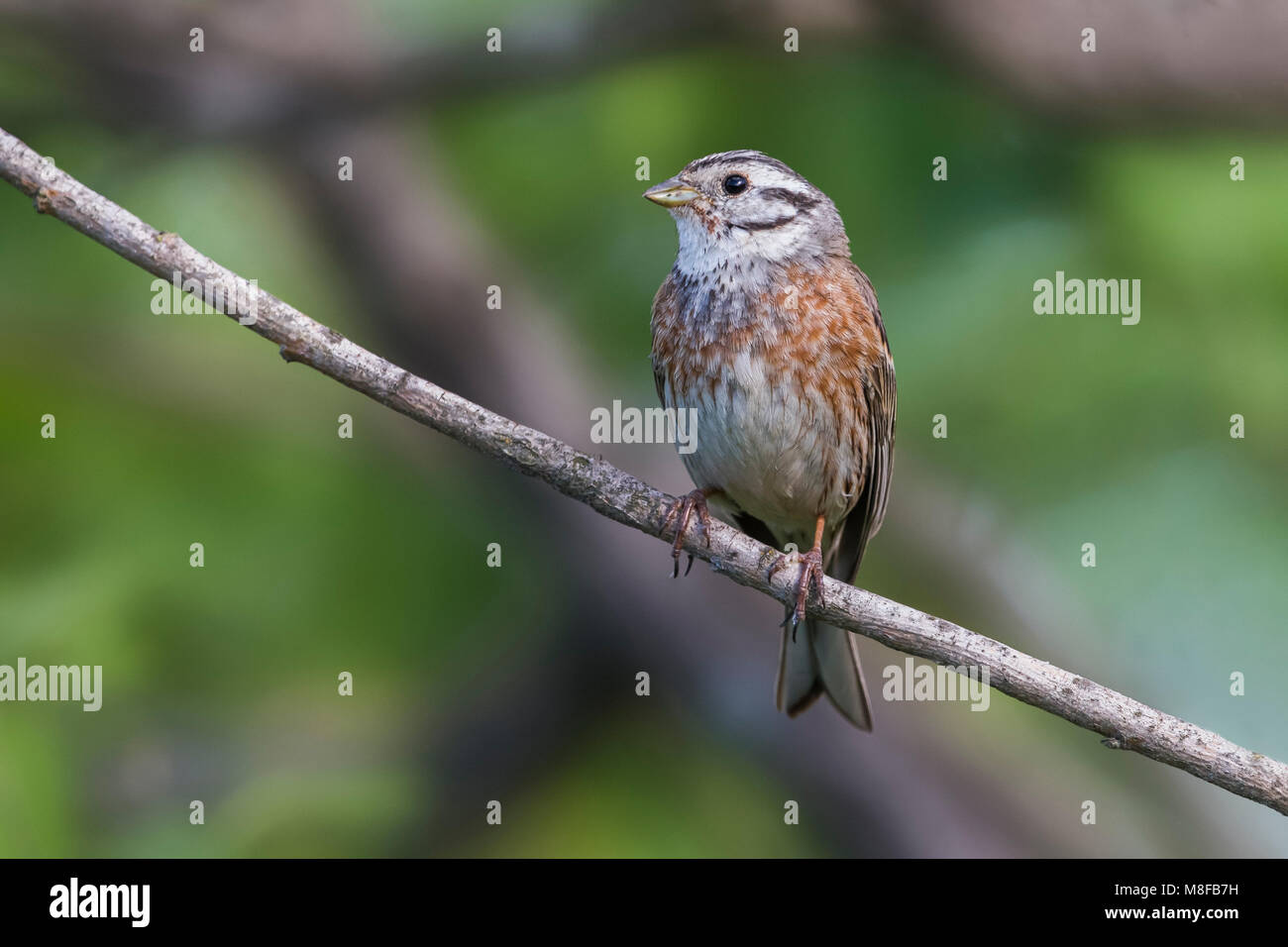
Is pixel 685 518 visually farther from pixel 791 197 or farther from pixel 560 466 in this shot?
pixel 791 197

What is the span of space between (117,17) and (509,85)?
175cm

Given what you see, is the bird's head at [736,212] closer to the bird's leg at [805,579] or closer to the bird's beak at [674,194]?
the bird's beak at [674,194]

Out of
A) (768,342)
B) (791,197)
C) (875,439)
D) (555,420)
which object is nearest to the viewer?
(768,342)

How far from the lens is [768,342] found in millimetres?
4016

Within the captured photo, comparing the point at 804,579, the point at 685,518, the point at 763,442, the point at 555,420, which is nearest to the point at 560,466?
the point at 685,518

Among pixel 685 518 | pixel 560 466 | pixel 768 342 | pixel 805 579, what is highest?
pixel 768 342

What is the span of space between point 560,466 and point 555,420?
2.09 meters

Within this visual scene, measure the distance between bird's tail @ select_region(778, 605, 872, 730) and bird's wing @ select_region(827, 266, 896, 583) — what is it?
0.41 m

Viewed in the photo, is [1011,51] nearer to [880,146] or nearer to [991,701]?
[880,146]

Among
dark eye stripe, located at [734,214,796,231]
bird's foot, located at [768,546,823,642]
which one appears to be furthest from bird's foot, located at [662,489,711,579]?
dark eye stripe, located at [734,214,796,231]

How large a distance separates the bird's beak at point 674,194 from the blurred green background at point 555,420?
142cm

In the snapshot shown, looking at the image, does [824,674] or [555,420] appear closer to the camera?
[824,674]

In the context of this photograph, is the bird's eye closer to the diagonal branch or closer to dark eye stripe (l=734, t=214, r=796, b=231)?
dark eye stripe (l=734, t=214, r=796, b=231)

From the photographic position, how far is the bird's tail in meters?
4.42
